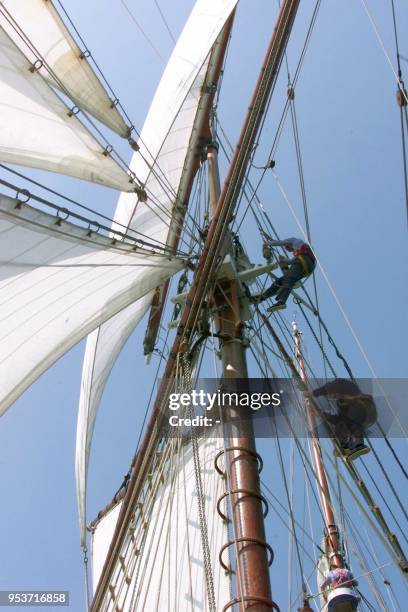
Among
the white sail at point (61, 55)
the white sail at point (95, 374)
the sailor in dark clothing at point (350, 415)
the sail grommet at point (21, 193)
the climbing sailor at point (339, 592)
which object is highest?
the white sail at point (61, 55)

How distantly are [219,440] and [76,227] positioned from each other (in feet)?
12.9

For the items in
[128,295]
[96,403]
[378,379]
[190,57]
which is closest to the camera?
[378,379]

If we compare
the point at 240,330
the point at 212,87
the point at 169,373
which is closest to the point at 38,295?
the point at 169,373

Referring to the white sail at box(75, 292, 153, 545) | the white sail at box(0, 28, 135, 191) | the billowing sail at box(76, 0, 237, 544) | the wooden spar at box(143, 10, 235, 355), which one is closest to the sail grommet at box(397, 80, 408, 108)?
the white sail at box(0, 28, 135, 191)

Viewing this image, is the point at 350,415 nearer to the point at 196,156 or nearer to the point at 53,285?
the point at 53,285

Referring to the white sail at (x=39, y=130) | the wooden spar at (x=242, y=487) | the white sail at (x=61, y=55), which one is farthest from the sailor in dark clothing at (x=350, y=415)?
the white sail at (x=61, y=55)

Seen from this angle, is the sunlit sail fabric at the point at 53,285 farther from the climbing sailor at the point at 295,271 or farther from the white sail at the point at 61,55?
the white sail at the point at 61,55

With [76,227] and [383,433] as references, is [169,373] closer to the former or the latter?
[76,227]

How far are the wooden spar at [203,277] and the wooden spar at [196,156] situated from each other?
2.98 meters

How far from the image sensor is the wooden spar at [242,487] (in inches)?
157

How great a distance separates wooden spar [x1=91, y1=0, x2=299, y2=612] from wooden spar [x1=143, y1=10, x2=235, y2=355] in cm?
298

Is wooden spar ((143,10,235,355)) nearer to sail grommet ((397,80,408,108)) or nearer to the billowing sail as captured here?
the billowing sail

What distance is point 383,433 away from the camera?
5.43 m

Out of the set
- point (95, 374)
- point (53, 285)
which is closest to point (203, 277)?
point (53, 285)
